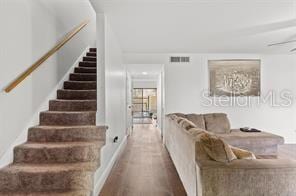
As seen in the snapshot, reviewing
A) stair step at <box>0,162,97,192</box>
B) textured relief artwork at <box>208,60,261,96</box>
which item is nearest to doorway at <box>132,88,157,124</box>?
textured relief artwork at <box>208,60,261,96</box>

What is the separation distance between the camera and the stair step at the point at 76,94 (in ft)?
14.3

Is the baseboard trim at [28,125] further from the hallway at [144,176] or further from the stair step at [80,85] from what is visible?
the hallway at [144,176]

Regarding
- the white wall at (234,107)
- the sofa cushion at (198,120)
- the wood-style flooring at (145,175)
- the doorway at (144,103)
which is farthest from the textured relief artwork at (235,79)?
the doorway at (144,103)

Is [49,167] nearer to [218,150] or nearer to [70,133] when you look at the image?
[70,133]

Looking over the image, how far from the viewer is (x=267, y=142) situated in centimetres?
490

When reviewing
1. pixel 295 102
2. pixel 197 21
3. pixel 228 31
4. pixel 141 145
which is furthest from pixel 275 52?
pixel 141 145

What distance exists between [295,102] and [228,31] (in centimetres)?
362

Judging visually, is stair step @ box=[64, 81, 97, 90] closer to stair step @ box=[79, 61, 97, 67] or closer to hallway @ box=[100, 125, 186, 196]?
stair step @ box=[79, 61, 97, 67]

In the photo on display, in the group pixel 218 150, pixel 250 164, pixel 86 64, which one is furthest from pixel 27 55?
pixel 250 164

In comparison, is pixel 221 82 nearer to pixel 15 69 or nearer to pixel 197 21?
pixel 197 21

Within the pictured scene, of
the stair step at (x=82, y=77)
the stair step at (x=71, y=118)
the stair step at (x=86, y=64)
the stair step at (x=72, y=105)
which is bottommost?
the stair step at (x=71, y=118)

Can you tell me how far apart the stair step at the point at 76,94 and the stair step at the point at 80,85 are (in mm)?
260

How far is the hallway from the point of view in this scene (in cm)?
323

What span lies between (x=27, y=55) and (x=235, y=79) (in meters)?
5.38
